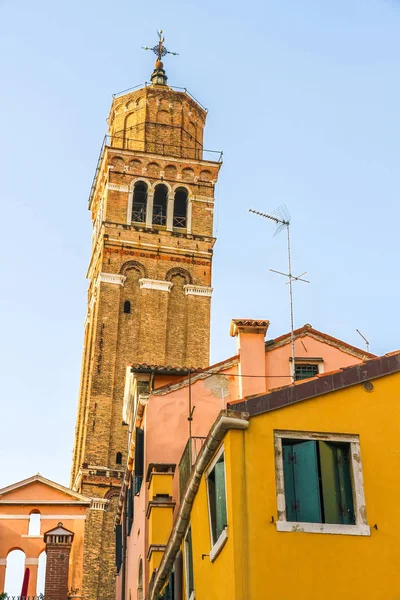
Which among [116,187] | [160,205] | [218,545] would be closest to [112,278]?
[116,187]

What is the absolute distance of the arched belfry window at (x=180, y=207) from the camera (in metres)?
60.2

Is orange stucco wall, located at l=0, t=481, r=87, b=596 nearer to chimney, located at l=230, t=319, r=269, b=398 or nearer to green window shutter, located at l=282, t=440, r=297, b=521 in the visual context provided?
chimney, located at l=230, t=319, r=269, b=398

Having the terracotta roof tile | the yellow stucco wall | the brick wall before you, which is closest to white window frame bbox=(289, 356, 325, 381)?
the terracotta roof tile

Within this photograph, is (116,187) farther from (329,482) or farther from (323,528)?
(323,528)

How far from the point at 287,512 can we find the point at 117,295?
4382 cm

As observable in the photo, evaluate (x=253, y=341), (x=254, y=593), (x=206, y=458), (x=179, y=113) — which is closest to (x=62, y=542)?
(x=253, y=341)

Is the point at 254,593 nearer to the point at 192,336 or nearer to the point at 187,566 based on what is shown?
the point at 187,566

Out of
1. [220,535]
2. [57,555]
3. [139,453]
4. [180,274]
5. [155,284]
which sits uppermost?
[180,274]

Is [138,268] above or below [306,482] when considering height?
above

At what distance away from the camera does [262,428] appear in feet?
44.7

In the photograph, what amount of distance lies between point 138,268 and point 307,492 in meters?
44.9

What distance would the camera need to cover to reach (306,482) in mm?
13359

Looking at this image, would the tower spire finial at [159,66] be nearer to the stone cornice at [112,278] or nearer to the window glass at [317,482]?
the stone cornice at [112,278]

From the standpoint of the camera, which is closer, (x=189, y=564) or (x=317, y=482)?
(x=317, y=482)
